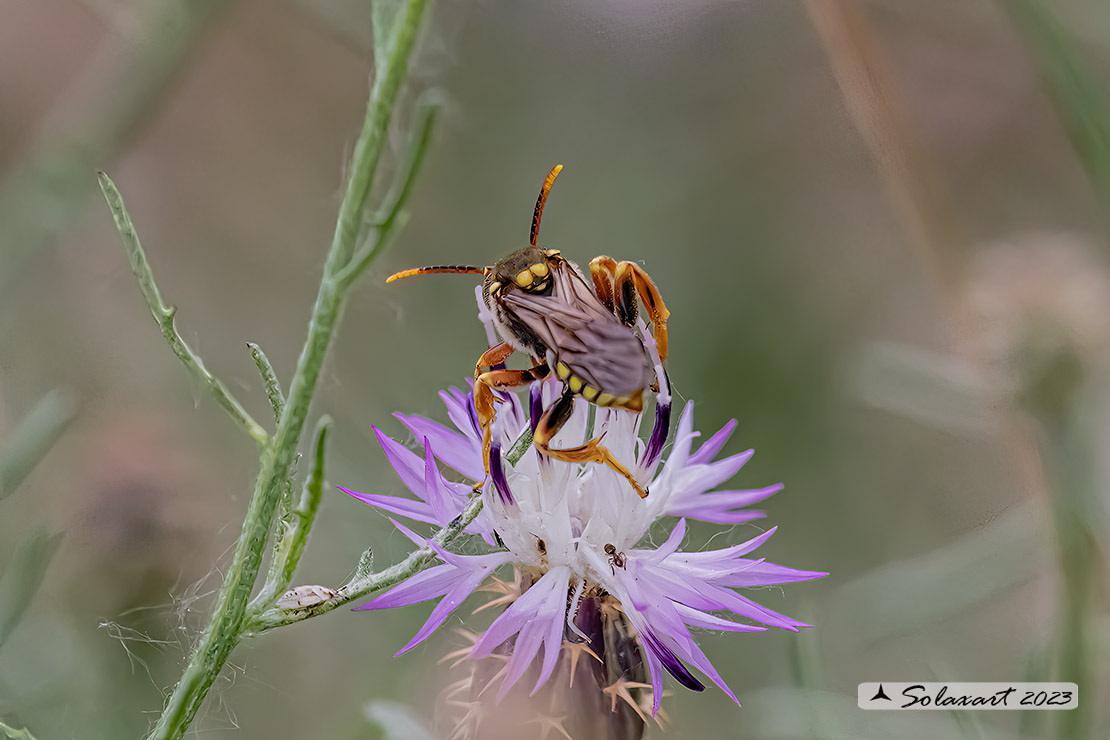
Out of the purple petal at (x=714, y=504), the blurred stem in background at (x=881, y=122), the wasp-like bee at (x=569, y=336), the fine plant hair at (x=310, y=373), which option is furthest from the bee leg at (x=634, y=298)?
the blurred stem in background at (x=881, y=122)

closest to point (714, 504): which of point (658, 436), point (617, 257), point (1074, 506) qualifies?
point (658, 436)

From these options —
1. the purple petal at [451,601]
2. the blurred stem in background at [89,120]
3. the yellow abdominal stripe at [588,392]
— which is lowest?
the purple petal at [451,601]

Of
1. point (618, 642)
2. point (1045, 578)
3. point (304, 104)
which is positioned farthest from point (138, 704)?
point (1045, 578)

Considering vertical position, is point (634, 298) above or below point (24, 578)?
above

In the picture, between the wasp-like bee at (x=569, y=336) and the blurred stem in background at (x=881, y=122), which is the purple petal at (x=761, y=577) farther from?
the blurred stem in background at (x=881, y=122)

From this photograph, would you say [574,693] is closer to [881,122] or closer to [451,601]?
[451,601]

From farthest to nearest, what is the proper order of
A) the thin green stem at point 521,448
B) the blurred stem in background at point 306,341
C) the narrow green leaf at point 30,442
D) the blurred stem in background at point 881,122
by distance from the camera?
the blurred stem in background at point 881,122, the narrow green leaf at point 30,442, the thin green stem at point 521,448, the blurred stem in background at point 306,341

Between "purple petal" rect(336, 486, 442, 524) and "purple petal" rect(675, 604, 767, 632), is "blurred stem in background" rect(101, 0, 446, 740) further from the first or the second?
"purple petal" rect(675, 604, 767, 632)
